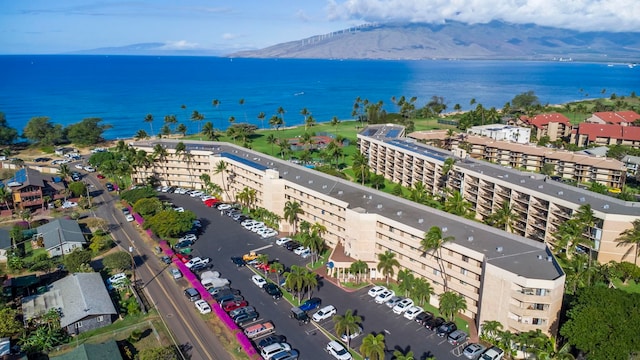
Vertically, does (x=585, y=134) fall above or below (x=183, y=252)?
above

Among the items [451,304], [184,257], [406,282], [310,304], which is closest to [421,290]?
[406,282]

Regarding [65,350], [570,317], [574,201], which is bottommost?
[65,350]

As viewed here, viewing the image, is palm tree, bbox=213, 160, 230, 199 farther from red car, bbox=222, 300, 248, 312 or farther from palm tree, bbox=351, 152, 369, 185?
red car, bbox=222, 300, 248, 312

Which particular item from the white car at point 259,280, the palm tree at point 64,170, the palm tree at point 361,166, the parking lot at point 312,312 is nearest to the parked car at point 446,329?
the parking lot at point 312,312

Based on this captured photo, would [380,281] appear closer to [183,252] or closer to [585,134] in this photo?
[183,252]

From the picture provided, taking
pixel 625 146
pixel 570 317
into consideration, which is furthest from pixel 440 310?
pixel 625 146

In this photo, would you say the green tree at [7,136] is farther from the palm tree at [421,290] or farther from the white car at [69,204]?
the palm tree at [421,290]

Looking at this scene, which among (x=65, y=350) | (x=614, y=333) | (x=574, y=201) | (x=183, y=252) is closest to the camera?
(x=614, y=333)

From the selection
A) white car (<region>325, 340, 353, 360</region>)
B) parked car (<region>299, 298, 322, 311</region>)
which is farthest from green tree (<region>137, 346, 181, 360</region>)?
parked car (<region>299, 298, 322, 311</region>)
